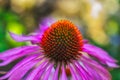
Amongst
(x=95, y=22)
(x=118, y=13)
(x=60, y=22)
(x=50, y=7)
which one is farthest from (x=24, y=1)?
(x=60, y=22)

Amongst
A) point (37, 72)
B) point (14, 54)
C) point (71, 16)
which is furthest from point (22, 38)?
point (71, 16)

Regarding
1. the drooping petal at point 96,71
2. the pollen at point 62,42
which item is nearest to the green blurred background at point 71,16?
the pollen at point 62,42

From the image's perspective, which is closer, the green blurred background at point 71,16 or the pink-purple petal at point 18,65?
the pink-purple petal at point 18,65

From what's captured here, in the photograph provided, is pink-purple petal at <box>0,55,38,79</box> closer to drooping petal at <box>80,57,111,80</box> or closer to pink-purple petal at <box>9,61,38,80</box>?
pink-purple petal at <box>9,61,38,80</box>

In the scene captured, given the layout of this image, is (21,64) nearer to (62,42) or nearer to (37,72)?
(37,72)

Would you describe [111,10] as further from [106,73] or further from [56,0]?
[106,73]

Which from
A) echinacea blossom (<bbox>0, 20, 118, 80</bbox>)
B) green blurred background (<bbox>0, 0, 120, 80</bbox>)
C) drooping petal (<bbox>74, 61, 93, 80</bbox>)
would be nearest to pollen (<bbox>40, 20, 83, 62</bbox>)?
echinacea blossom (<bbox>0, 20, 118, 80</bbox>)

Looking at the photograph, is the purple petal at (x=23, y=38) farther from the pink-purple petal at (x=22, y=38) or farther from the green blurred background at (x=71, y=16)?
the green blurred background at (x=71, y=16)

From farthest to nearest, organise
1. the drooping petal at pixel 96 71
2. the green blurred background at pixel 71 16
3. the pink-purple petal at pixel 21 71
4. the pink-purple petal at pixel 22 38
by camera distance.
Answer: the green blurred background at pixel 71 16
the pink-purple petal at pixel 22 38
the drooping petal at pixel 96 71
the pink-purple petal at pixel 21 71
